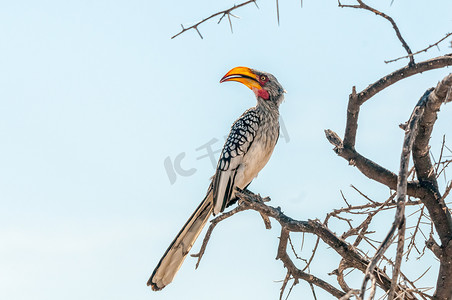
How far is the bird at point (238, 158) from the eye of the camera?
4145mm

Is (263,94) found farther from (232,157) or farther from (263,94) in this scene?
(232,157)

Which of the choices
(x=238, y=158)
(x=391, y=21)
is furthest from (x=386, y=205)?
(x=238, y=158)

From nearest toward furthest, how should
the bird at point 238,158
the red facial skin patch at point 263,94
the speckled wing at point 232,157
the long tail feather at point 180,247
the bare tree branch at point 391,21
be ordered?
the bare tree branch at point 391,21, the long tail feather at point 180,247, the bird at point 238,158, the speckled wing at point 232,157, the red facial skin patch at point 263,94

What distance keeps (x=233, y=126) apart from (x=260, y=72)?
0.63m

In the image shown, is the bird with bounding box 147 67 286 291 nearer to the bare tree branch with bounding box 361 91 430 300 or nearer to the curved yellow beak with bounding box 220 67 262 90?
the curved yellow beak with bounding box 220 67 262 90

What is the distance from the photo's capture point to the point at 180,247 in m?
4.20

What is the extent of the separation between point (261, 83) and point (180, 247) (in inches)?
73.4

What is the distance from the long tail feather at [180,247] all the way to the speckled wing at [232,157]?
0.29 feet

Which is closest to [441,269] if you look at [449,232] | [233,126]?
[449,232]

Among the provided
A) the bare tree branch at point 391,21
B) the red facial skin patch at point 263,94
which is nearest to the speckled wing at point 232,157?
the red facial skin patch at point 263,94

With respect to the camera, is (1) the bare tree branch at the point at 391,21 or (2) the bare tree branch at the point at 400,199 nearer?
(2) the bare tree branch at the point at 400,199

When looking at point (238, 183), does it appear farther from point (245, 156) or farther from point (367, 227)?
point (367, 227)

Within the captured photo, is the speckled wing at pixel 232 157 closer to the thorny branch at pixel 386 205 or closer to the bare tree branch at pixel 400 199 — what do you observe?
the thorny branch at pixel 386 205

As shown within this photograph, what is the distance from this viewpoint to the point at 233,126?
508 centimetres
